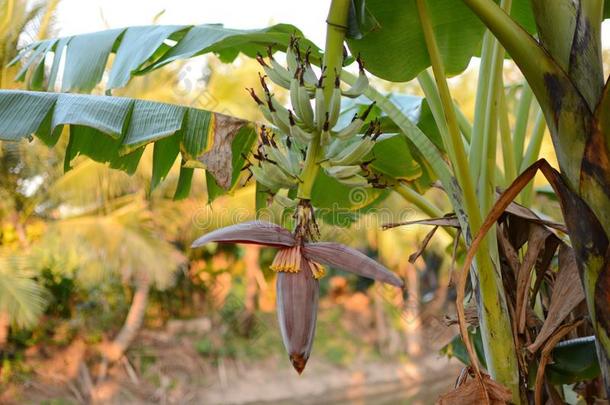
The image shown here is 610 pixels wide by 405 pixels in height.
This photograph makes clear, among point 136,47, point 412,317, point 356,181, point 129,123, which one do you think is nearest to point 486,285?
point 356,181

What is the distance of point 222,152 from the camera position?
119cm

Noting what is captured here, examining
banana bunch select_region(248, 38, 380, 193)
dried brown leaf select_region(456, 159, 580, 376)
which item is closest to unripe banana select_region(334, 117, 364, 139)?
banana bunch select_region(248, 38, 380, 193)

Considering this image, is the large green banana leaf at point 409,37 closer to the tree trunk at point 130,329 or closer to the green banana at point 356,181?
the green banana at point 356,181

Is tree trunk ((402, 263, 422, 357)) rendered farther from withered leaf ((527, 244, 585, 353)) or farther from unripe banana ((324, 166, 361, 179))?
unripe banana ((324, 166, 361, 179))

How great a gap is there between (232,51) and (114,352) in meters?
5.16

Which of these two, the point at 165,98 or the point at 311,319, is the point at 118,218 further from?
the point at 311,319

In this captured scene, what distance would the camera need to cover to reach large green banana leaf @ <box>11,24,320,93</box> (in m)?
1.47

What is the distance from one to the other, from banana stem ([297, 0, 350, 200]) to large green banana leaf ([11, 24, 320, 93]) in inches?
23.8

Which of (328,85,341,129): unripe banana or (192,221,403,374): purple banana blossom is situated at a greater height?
(328,85,341,129): unripe banana

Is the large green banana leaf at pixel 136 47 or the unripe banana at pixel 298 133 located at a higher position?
the large green banana leaf at pixel 136 47

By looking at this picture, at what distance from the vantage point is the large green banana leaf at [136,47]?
4.83ft

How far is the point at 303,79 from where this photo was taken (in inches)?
30.9

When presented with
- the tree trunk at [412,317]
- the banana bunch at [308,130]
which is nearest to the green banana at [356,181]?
the banana bunch at [308,130]

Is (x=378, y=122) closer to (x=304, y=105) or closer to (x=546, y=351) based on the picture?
(x=304, y=105)
